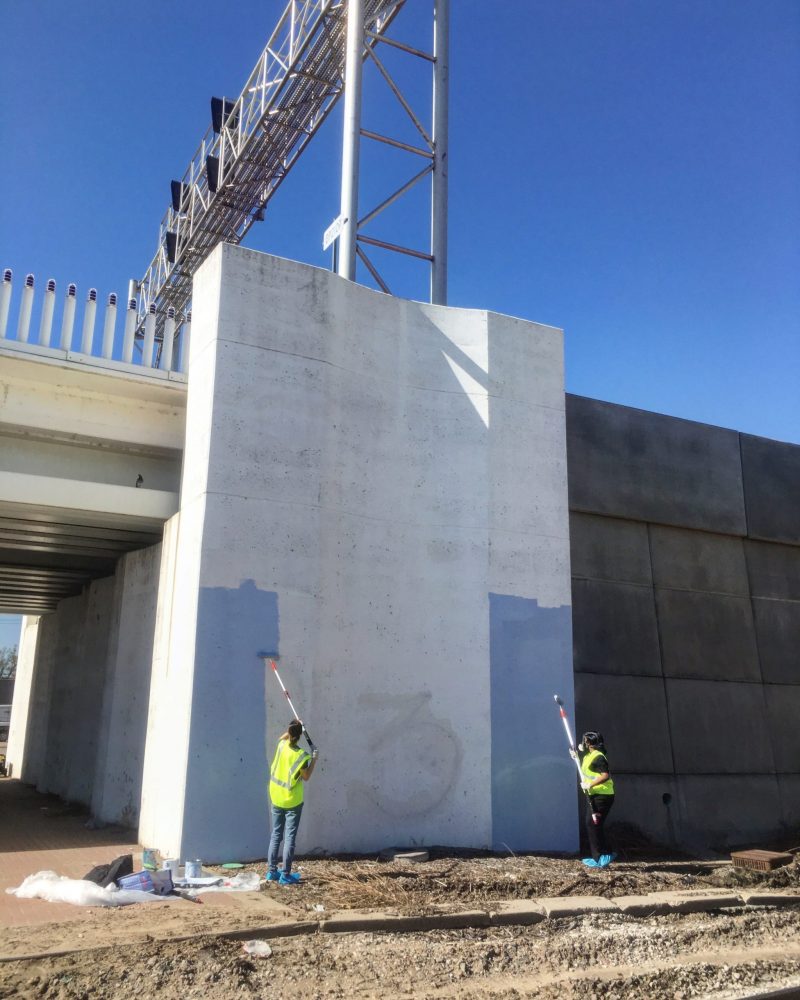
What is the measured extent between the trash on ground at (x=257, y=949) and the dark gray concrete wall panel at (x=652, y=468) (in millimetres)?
8230

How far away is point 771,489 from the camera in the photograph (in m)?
15.3

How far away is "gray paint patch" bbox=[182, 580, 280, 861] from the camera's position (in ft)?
30.9

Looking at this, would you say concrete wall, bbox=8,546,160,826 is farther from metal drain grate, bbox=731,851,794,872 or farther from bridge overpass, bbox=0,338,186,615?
metal drain grate, bbox=731,851,794,872

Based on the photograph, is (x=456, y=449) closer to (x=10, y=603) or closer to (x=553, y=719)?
(x=553, y=719)

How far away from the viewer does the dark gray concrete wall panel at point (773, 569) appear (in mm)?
14961

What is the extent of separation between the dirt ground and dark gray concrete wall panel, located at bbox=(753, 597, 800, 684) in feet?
21.2

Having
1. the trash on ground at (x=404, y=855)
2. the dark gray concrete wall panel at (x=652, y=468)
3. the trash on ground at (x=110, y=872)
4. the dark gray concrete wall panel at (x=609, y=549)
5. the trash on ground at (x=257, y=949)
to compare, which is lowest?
the trash on ground at (x=257, y=949)

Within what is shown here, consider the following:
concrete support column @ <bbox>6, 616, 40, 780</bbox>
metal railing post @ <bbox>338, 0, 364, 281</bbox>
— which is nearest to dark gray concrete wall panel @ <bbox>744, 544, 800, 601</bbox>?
metal railing post @ <bbox>338, 0, 364, 281</bbox>

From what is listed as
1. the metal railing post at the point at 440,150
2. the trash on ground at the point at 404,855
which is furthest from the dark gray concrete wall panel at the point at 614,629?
the metal railing post at the point at 440,150

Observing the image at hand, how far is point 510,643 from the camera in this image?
1155cm

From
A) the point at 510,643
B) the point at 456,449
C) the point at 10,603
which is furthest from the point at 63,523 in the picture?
the point at 10,603

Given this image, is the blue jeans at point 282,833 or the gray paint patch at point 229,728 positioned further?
the gray paint patch at point 229,728

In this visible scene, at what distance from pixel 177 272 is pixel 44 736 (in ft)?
38.2

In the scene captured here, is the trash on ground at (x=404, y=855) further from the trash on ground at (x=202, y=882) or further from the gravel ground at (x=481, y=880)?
the trash on ground at (x=202, y=882)
